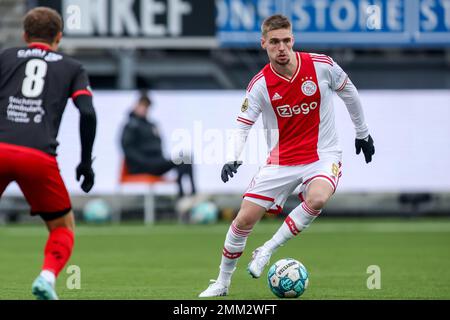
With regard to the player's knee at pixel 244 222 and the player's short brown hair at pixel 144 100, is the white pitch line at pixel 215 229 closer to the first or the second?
the player's short brown hair at pixel 144 100

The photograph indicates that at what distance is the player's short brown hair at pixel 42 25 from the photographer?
7.72 meters

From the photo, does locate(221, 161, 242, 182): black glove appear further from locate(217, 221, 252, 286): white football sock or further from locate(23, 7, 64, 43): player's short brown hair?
locate(23, 7, 64, 43): player's short brown hair

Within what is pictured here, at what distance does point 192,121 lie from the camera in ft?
69.6

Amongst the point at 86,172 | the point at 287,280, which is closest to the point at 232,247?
the point at 287,280

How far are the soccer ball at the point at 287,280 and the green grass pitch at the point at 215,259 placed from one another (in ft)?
0.59

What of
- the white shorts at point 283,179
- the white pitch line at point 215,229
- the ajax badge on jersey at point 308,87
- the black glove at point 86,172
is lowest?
the white pitch line at point 215,229

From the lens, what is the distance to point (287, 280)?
361 inches

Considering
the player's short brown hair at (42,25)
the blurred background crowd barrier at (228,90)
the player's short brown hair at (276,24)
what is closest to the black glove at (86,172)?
the player's short brown hair at (42,25)

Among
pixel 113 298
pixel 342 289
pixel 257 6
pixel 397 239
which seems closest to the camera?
pixel 113 298

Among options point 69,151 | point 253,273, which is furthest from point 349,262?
point 69,151

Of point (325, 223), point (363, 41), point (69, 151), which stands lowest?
point (325, 223)

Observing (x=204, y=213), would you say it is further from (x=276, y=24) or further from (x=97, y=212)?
(x=276, y=24)

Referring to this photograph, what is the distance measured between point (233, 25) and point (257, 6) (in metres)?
0.60

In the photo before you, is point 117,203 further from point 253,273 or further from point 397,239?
point 253,273
